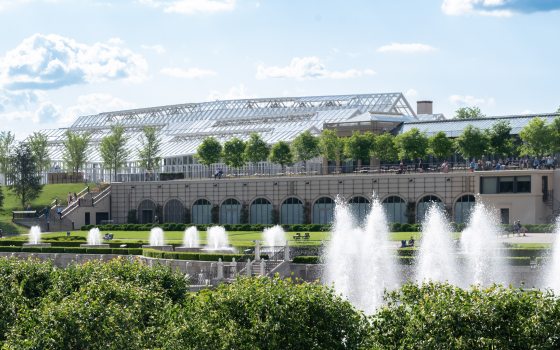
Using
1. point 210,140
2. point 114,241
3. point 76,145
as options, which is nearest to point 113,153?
point 76,145

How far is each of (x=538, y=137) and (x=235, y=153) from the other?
3125 centimetres

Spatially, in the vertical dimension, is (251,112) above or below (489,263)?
above

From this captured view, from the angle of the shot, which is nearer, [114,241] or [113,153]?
[114,241]

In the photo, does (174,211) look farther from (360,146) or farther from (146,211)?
(360,146)

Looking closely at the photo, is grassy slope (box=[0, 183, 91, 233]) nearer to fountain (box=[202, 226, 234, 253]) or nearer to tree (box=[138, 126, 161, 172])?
tree (box=[138, 126, 161, 172])

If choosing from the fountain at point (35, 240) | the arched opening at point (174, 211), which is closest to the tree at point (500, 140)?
the arched opening at point (174, 211)

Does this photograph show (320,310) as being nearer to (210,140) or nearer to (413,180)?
(413,180)

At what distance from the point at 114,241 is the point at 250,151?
26479 millimetres

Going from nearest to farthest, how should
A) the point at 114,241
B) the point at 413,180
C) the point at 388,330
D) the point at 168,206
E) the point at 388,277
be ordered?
the point at 388,330, the point at 388,277, the point at 114,241, the point at 413,180, the point at 168,206

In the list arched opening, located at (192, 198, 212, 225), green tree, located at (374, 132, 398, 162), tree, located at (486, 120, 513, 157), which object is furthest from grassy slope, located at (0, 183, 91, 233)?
tree, located at (486, 120, 513, 157)

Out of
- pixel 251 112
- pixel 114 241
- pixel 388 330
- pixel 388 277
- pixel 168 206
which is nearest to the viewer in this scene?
pixel 388 330

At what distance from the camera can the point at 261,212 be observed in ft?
322

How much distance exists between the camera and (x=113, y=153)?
119500mm

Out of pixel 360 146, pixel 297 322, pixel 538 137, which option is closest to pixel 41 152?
pixel 360 146
